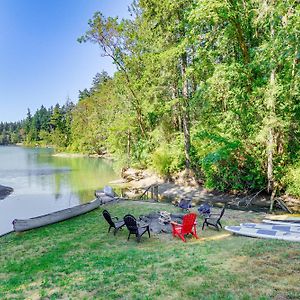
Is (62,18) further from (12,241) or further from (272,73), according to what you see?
(12,241)

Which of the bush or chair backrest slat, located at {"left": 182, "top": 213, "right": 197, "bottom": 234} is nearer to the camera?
chair backrest slat, located at {"left": 182, "top": 213, "right": 197, "bottom": 234}

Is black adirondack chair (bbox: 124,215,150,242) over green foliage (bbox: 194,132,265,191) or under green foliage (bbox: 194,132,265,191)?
under

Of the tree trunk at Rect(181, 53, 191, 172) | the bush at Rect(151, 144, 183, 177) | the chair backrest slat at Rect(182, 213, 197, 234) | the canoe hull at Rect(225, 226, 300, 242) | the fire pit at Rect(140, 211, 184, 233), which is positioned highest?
the tree trunk at Rect(181, 53, 191, 172)

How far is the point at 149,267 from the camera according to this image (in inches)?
272

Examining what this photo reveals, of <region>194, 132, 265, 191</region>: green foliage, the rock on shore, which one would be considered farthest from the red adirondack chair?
the rock on shore

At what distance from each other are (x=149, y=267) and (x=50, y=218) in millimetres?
7470

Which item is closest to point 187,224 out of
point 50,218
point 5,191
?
point 50,218

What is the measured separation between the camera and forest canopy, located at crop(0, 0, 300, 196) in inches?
566

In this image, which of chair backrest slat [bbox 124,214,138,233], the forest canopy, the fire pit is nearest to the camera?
chair backrest slat [bbox 124,214,138,233]

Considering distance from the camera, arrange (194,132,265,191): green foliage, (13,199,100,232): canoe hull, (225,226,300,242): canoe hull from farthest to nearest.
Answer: (194,132,265,191): green foliage
(13,199,100,232): canoe hull
(225,226,300,242): canoe hull

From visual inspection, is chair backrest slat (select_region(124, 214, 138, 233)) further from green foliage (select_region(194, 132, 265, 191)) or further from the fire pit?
green foliage (select_region(194, 132, 265, 191))

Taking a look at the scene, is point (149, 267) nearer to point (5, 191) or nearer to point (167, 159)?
point (167, 159)

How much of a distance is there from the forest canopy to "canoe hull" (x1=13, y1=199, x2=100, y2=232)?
7.56 m

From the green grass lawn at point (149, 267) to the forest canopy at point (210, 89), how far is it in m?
4.59
